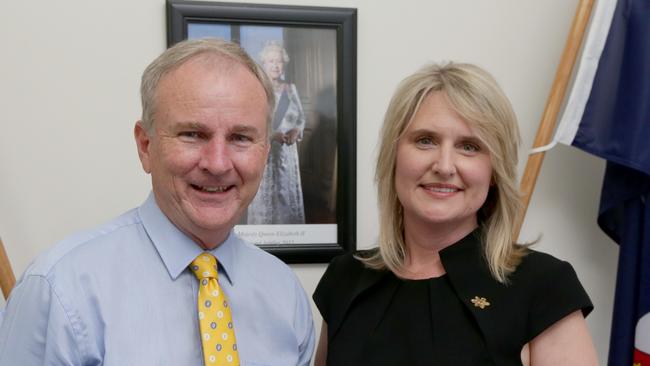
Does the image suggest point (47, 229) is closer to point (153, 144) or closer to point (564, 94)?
point (153, 144)

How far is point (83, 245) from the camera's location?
3.79 feet

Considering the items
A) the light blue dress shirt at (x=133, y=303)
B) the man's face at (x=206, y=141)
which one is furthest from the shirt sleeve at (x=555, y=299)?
the man's face at (x=206, y=141)

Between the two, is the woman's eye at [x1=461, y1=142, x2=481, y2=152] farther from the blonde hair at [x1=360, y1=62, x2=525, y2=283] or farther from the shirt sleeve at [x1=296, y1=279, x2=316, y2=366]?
the shirt sleeve at [x1=296, y1=279, x2=316, y2=366]

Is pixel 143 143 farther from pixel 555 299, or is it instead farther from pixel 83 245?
pixel 555 299

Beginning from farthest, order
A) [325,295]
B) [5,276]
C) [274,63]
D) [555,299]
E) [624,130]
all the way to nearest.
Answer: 1. [274,63]
2. [624,130]
3. [5,276]
4. [325,295]
5. [555,299]

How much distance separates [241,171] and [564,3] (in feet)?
4.65

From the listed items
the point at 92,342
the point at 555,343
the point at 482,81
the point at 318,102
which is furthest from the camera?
the point at 318,102

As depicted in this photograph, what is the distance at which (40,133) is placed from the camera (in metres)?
1.91

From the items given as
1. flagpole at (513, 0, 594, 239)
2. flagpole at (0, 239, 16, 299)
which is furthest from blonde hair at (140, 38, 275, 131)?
flagpole at (513, 0, 594, 239)

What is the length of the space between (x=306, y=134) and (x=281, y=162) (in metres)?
0.11

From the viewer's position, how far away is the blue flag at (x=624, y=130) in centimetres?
187

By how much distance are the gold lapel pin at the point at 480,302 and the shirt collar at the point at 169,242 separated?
0.49 meters

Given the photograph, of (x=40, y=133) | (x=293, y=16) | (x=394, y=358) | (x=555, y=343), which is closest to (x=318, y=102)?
(x=293, y=16)

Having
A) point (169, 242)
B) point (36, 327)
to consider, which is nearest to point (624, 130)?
point (169, 242)
